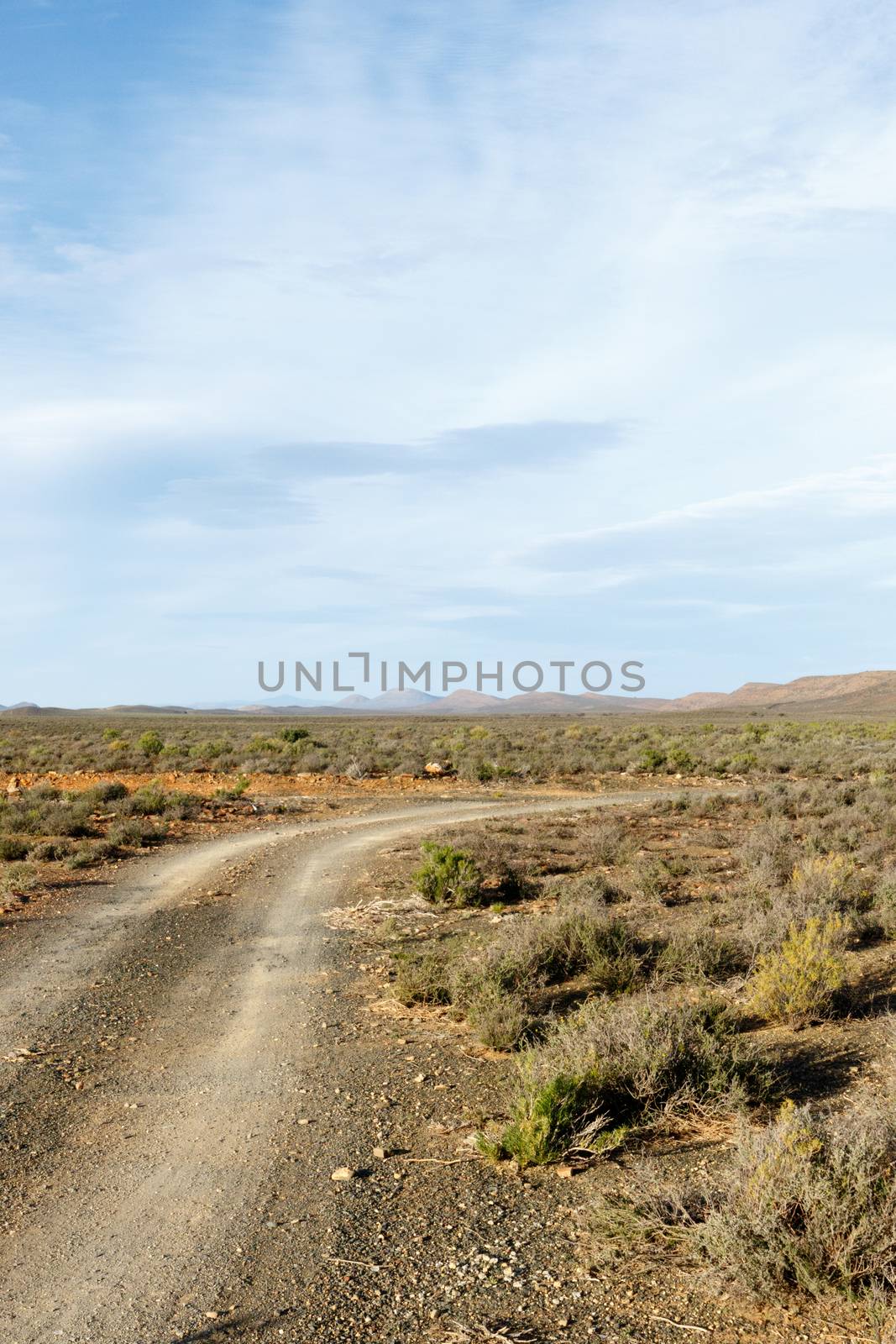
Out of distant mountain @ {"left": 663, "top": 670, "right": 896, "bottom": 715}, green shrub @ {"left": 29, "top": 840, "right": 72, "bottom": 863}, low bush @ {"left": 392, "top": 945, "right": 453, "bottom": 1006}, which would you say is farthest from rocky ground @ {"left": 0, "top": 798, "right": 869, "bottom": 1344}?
distant mountain @ {"left": 663, "top": 670, "right": 896, "bottom": 715}

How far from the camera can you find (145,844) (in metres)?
18.7

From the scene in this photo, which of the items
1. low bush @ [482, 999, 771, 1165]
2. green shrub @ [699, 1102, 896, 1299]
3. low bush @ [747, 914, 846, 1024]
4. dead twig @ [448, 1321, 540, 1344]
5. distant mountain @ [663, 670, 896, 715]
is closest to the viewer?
dead twig @ [448, 1321, 540, 1344]

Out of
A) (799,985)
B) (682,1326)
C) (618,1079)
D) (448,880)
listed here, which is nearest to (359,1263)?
(682,1326)

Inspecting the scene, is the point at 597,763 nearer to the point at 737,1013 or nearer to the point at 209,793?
the point at 209,793

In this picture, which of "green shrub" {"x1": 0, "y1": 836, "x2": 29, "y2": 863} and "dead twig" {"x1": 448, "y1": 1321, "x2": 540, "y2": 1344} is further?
"green shrub" {"x1": 0, "y1": 836, "x2": 29, "y2": 863}

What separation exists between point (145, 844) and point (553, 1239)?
15219mm

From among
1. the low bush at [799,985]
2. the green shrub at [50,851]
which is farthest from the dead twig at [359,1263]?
the green shrub at [50,851]

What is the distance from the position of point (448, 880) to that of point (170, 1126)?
7.40 metres

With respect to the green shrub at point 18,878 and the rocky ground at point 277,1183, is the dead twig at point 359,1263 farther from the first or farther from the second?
the green shrub at point 18,878

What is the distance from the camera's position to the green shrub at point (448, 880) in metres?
13.3

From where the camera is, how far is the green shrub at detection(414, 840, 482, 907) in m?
13.3

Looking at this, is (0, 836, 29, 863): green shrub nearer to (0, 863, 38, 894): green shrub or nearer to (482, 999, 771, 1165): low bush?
(0, 863, 38, 894): green shrub

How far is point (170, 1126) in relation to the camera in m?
6.48

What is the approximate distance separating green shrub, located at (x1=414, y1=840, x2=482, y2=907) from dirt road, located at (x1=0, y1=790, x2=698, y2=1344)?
5.81 feet
